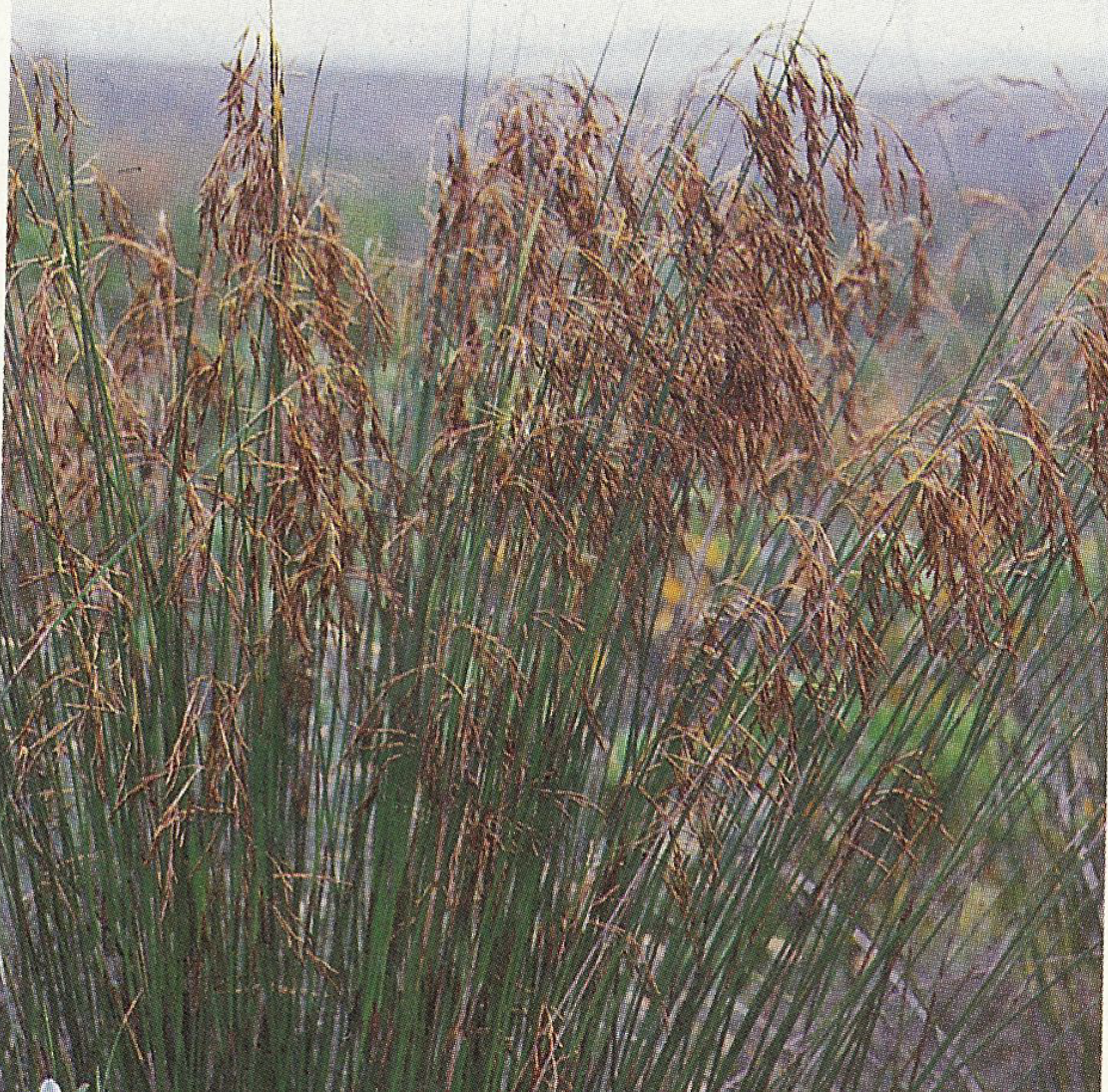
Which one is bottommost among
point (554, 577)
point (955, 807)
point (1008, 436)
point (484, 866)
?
point (484, 866)

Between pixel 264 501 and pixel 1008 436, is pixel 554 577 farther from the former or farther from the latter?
pixel 1008 436

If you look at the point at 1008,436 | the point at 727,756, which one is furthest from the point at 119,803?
the point at 1008,436

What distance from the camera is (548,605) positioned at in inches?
62.4

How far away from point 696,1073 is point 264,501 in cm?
72

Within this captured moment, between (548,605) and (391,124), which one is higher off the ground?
(391,124)

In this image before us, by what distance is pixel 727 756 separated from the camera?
1593mm

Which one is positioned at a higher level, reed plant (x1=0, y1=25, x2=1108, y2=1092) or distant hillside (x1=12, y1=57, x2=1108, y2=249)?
distant hillside (x1=12, y1=57, x2=1108, y2=249)

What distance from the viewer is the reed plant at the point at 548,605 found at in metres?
1.57

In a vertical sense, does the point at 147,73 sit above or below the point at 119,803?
above

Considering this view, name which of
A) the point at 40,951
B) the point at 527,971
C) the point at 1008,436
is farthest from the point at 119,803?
the point at 1008,436

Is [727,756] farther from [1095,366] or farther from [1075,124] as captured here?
[1075,124]

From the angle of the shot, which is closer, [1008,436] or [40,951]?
[1008,436]

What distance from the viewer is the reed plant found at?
1.57 metres

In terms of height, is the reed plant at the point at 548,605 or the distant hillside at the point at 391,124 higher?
the distant hillside at the point at 391,124
